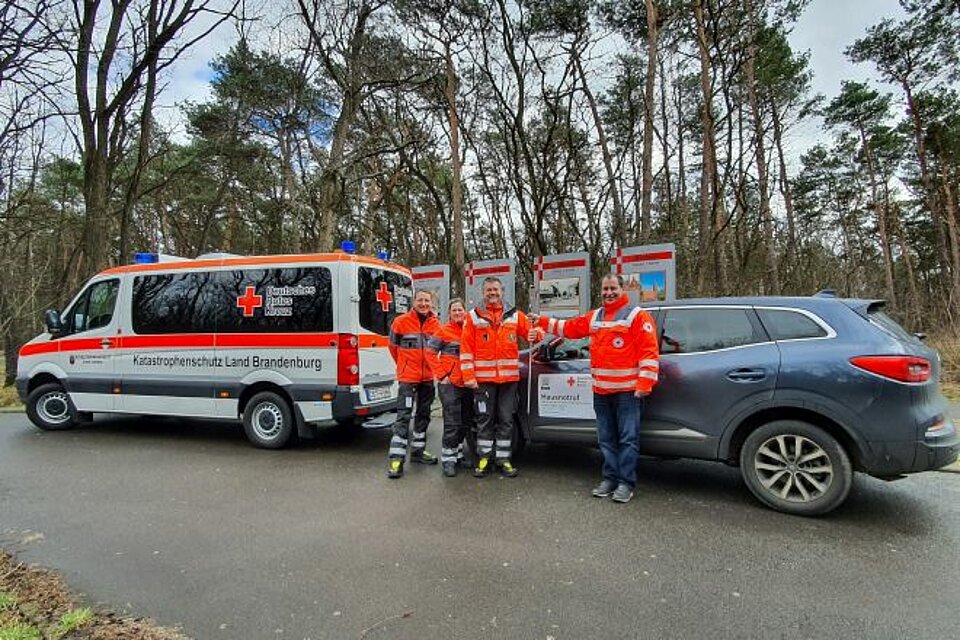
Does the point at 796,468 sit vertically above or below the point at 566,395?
below

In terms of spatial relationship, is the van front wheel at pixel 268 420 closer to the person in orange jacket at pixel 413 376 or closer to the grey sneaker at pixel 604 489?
the person in orange jacket at pixel 413 376

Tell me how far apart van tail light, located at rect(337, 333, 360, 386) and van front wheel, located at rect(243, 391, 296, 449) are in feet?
2.93

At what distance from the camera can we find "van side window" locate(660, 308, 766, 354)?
430 centimetres

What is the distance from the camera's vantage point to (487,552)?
3531 millimetres

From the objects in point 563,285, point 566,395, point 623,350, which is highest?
point 563,285

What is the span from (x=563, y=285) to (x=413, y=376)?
428 cm

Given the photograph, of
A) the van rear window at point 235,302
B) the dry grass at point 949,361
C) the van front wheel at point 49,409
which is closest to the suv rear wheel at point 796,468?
the van rear window at point 235,302

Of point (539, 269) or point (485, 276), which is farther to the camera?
point (485, 276)

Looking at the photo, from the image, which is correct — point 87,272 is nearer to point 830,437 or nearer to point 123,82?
point 123,82

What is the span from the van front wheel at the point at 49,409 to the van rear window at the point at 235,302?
1926mm

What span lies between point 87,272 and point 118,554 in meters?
10.4

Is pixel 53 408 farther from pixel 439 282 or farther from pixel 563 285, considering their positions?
Answer: pixel 563 285

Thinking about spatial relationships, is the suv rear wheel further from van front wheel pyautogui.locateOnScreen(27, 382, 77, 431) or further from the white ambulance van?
van front wheel pyautogui.locateOnScreen(27, 382, 77, 431)

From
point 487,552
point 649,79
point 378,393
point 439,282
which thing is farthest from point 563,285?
point 649,79
